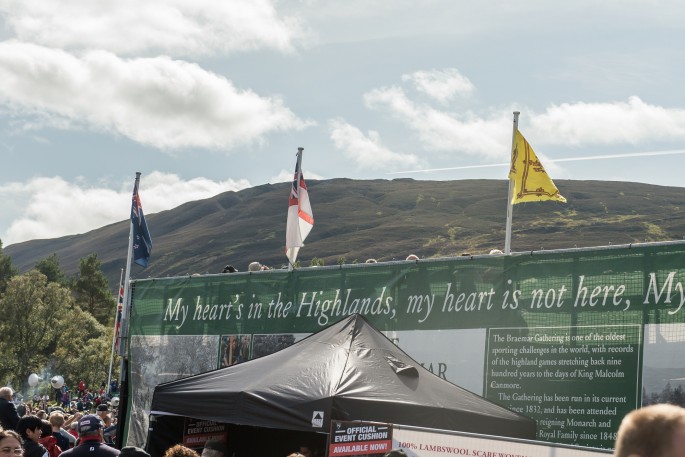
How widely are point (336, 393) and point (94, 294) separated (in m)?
84.7

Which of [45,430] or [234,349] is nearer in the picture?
[45,430]

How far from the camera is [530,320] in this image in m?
10.2

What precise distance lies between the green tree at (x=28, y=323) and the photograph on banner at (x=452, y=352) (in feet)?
191

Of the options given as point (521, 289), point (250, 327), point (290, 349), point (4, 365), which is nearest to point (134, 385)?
point (250, 327)

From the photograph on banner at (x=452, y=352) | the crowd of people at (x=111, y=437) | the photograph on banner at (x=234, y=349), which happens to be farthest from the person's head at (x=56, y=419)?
the photograph on banner at (x=452, y=352)

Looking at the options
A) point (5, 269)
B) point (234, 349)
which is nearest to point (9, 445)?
point (234, 349)

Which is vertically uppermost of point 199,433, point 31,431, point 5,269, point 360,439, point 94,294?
point 5,269

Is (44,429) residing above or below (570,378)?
below

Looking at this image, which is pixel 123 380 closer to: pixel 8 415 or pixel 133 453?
pixel 8 415

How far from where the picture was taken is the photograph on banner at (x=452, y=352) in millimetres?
10672

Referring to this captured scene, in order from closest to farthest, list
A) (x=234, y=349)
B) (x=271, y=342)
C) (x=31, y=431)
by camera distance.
A: (x=31, y=431), (x=271, y=342), (x=234, y=349)

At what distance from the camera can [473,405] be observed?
29.7 ft

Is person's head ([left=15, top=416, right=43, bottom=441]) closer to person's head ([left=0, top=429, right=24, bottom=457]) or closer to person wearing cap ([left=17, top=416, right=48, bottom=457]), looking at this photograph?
person wearing cap ([left=17, top=416, right=48, bottom=457])

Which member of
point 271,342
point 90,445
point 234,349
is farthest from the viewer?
point 234,349
